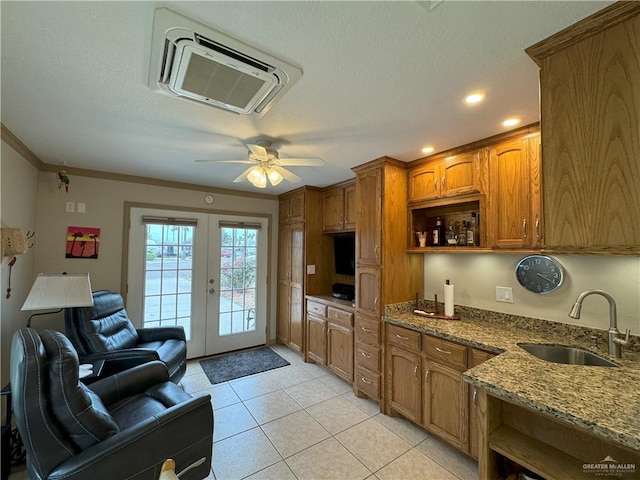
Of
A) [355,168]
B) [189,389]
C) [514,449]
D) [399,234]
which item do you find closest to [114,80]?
[355,168]

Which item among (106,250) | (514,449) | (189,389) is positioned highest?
(106,250)

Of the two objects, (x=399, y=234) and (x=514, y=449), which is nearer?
(x=514, y=449)

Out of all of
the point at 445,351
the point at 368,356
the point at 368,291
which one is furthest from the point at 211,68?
the point at 368,356

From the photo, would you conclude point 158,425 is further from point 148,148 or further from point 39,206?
point 39,206

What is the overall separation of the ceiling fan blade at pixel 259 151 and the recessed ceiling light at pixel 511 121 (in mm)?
1718

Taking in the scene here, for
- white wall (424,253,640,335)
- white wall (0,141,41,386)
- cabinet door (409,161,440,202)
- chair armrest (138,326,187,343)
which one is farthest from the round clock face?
white wall (0,141,41,386)

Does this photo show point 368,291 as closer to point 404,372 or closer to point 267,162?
point 404,372

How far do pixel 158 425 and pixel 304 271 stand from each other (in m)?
2.56

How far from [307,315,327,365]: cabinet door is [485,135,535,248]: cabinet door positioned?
2177 millimetres

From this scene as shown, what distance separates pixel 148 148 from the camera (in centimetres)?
253

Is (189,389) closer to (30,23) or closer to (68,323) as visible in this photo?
(68,323)

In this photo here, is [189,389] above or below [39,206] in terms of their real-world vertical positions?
below

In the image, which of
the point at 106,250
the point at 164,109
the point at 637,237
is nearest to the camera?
the point at 637,237

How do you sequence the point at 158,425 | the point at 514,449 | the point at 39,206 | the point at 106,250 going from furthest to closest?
the point at 106,250 < the point at 39,206 < the point at 158,425 < the point at 514,449
